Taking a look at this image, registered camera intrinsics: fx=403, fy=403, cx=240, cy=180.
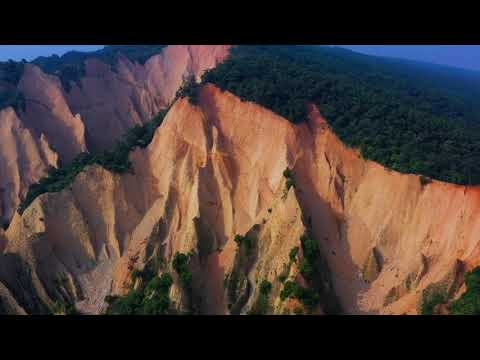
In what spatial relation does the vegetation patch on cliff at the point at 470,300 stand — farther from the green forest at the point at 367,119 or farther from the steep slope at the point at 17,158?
the steep slope at the point at 17,158

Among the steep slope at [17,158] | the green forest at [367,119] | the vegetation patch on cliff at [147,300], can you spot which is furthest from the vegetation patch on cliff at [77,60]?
the vegetation patch on cliff at [147,300]

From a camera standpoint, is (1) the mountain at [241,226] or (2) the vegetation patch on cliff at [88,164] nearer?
(1) the mountain at [241,226]

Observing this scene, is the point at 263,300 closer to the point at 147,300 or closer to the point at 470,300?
the point at 147,300

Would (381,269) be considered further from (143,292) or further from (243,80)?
(243,80)

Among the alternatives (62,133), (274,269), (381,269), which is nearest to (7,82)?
(62,133)

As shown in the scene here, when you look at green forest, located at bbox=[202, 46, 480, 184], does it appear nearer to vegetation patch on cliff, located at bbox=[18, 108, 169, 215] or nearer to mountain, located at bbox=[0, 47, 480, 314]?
mountain, located at bbox=[0, 47, 480, 314]
